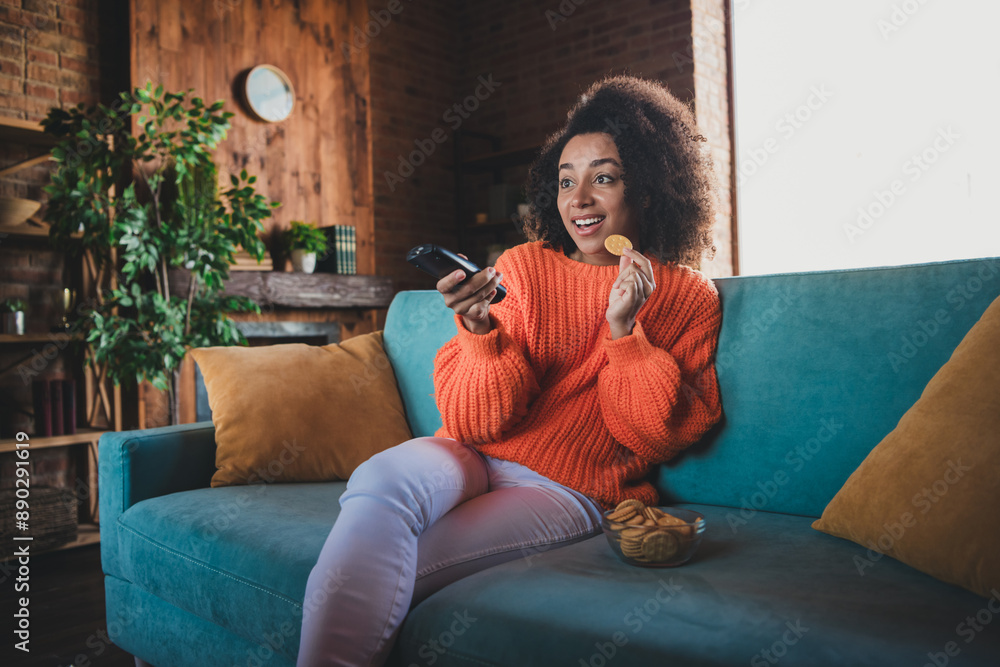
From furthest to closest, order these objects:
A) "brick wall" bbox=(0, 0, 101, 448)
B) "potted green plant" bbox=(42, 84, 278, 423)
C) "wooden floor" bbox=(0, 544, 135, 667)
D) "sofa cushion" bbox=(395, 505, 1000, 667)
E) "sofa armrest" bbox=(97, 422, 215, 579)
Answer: "brick wall" bbox=(0, 0, 101, 448) → "potted green plant" bbox=(42, 84, 278, 423) → "wooden floor" bbox=(0, 544, 135, 667) → "sofa armrest" bbox=(97, 422, 215, 579) → "sofa cushion" bbox=(395, 505, 1000, 667)

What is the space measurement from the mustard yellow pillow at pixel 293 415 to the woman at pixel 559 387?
44cm

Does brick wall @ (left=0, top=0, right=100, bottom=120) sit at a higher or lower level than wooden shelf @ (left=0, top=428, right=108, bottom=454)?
higher

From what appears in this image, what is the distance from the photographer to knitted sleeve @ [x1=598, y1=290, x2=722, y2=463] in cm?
130

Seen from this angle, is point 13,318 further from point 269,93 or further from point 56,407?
point 269,93

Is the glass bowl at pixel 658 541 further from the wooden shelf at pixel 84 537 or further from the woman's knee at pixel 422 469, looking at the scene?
the wooden shelf at pixel 84 537

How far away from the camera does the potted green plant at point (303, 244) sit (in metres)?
3.77

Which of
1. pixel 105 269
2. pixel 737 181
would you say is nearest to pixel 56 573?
pixel 105 269

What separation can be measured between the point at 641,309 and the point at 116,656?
1613mm

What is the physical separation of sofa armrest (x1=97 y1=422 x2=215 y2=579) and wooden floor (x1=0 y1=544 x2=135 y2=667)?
1.05 ft

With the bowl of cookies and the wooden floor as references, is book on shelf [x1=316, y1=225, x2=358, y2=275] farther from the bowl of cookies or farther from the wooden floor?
the bowl of cookies

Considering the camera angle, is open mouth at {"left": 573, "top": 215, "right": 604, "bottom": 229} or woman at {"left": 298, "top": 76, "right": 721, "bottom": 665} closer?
woman at {"left": 298, "top": 76, "right": 721, "bottom": 665}

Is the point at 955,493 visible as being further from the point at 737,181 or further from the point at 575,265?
the point at 737,181

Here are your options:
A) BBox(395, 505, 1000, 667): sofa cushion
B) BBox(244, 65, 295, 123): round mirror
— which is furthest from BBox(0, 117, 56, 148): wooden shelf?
BBox(395, 505, 1000, 667): sofa cushion

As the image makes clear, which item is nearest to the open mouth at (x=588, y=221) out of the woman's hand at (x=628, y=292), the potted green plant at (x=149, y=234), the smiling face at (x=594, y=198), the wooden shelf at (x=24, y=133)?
the smiling face at (x=594, y=198)
